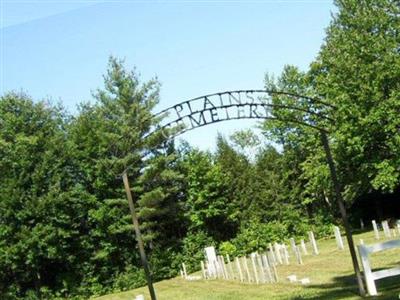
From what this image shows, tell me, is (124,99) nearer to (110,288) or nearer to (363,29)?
(110,288)

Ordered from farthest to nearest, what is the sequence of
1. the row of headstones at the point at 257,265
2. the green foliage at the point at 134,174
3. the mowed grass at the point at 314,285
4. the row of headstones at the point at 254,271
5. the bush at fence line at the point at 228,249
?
the bush at fence line at the point at 228,249, the green foliage at the point at 134,174, the row of headstones at the point at 257,265, the row of headstones at the point at 254,271, the mowed grass at the point at 314,285

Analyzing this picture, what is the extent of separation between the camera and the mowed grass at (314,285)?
1476 cm

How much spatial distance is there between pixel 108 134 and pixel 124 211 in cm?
571

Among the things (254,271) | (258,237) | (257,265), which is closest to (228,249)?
(258,237)

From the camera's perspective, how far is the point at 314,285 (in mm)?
17969

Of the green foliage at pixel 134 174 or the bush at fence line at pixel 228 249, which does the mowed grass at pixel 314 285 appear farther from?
the bush at fence line at pixel 228 249

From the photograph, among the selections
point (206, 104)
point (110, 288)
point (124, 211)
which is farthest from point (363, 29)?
point (206, 104)

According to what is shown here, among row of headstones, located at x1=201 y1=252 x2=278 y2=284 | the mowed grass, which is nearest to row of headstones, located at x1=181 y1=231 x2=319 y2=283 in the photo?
row of headstones, located at x1=201 y1=252 x2=278 y2=284

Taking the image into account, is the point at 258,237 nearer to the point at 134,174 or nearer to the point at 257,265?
the point at 134,174

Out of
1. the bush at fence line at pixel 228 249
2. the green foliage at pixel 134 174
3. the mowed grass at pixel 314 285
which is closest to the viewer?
the mowed grass at pixel 314 285

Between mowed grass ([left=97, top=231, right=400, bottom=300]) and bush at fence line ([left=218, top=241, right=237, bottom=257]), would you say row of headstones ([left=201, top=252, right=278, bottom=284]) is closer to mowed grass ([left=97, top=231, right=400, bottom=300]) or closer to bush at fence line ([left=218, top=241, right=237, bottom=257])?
mowed grass ([left=97, top=231, right=400, bottom=300])

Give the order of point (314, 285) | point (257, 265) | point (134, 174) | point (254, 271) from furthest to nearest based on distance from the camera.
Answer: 1. point (134, 174)
2. point (257, 265)
3. point (254, 271)
4. point (314, 285)

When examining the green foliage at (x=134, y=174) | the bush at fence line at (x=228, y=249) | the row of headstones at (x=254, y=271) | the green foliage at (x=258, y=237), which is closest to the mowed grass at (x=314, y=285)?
the row of headstones at (x=254, y=271)

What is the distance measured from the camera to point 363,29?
38875mm
